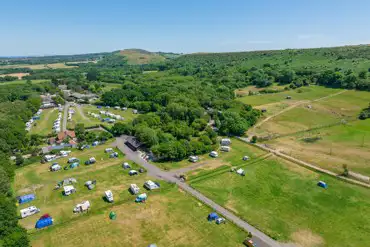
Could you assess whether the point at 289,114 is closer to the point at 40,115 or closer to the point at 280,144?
the point at 280,144

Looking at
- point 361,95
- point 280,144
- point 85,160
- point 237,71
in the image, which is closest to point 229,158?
point 280,144

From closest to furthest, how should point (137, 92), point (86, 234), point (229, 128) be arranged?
point (86, 234) → point (229, 128) → point (137, 92)

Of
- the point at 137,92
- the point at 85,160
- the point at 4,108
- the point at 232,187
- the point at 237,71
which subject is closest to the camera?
the point at 232,187

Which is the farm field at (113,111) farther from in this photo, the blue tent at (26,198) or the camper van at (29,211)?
the camper van at (29,211)

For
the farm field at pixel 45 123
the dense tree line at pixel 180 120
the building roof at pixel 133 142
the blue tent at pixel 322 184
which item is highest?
the dense tree line at pixel 180 120

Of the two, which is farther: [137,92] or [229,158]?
[137,92]

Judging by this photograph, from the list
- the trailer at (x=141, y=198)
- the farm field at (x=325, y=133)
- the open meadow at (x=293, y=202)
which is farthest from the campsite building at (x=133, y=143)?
the farm field at (x=325, y=133)

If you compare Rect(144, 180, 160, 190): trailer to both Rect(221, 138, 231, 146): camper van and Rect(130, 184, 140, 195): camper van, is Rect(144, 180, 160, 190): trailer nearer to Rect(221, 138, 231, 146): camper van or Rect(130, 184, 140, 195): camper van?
Rect(130, 184, 140, 195): camper van
